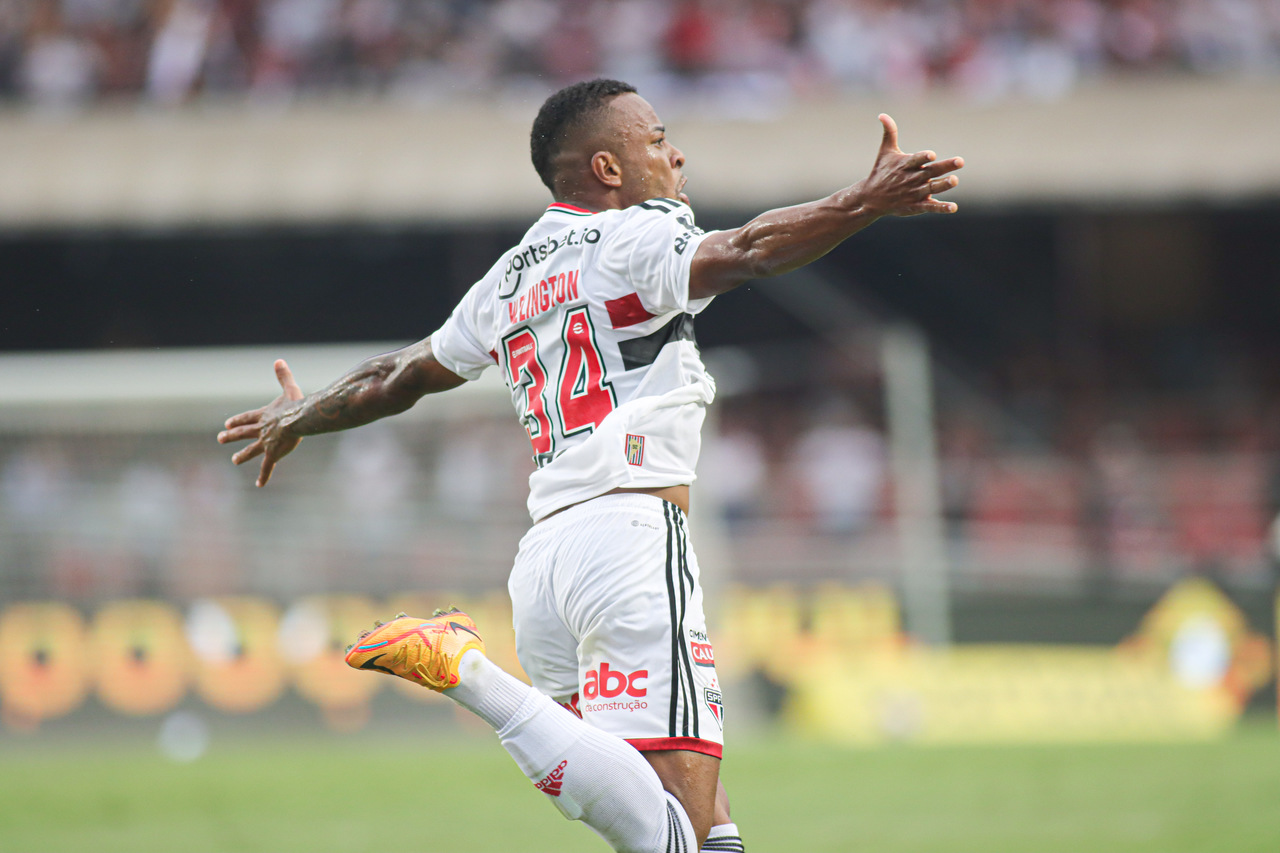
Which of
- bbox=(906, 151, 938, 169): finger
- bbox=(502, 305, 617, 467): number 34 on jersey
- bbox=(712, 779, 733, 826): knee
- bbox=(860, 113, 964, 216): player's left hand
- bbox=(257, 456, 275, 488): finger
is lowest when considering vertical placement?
bbox=(712, 779, 733, 826): knee

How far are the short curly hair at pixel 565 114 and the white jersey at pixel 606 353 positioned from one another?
0.17 meters

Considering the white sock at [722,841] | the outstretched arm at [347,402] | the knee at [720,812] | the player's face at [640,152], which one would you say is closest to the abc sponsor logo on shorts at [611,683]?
the knee at [720,812]

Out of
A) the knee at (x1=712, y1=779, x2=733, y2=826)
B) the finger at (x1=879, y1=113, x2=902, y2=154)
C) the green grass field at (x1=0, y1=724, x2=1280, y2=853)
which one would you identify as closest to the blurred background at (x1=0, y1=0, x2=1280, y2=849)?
the green grass field at (x1=0, y1=724, x2=1280, y2=853)

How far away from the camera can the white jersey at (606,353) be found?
3891mm

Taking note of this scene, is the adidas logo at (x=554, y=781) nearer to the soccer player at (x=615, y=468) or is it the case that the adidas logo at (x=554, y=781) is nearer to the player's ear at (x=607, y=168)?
the soccer player at (x=615, y=468)

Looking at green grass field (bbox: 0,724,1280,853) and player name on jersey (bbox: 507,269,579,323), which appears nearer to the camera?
player name on jersey (bbox: 507,269,579,323)

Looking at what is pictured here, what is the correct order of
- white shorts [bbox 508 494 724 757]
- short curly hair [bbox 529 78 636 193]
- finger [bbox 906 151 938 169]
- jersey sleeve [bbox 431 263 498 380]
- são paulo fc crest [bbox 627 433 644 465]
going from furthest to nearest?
jersey sleeve [bbox 431 263 498 380] < short curly hair [bbox 529 78 636 193] < são paulo fc crest [bbox 627 433 644 465] < white shorts [bbox 508 494 724 757] < finger [bbox 906 151 938 169]

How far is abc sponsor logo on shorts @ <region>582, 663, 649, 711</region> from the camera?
3840 mm

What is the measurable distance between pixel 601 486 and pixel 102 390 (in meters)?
10.6

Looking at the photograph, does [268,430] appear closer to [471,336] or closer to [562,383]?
[471,336]

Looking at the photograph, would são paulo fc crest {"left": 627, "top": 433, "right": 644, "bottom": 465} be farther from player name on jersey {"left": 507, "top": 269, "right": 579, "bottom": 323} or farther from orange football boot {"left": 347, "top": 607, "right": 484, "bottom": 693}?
orange football boot {"left": 347, "top": 607, "right": 484, "bottom": 693}

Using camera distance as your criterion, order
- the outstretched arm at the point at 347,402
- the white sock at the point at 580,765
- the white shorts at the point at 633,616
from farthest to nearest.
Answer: the outstretched arm at the point at 347,402, the white shorts at the point at 633,616, the white sock at the point at 580,765

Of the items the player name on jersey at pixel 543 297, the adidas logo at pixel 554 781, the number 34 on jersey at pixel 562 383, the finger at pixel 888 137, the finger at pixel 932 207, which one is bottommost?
the adidas logo at pixel 554 781

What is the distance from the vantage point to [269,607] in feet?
42.8
